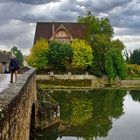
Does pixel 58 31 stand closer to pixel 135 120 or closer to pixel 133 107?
pixel 133 107

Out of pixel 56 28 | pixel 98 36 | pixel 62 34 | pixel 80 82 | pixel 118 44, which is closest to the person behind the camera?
pixel 80 82

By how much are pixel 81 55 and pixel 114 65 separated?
7.63 m

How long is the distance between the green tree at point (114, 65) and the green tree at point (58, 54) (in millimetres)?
8109

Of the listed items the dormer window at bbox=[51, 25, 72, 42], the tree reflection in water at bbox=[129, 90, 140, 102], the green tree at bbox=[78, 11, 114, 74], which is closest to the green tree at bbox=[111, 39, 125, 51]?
the green tree at bbox=[78, 11, 114, 74]

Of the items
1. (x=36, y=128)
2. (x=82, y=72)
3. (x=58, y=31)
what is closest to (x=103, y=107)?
(x=36, y=128)

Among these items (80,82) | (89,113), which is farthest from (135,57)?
(89,113)

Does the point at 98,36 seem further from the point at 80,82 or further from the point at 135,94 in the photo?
the point at 135,94

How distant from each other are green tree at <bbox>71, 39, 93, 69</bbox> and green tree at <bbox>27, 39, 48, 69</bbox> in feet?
18.9

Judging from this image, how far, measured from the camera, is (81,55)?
86000mm

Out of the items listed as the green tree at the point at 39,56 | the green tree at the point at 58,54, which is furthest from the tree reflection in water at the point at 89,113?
the green tree at the point at 39,56

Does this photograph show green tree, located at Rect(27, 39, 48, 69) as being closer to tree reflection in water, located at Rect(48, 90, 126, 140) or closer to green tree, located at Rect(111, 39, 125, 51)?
tree reflection in water, located at Rect(48, 90, 126, 140)

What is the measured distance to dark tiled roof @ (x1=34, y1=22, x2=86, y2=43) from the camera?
93.7m

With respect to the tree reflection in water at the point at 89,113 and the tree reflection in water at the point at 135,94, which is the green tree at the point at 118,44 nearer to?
the tree reflection in water at the point at 135,94

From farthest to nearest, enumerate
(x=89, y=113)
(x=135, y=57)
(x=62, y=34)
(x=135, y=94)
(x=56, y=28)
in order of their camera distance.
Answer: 1. (x=135, y=57)
2. (x=56, y=28)
3. (x=62, y=34)
4. (x=135, y=94)
5. (x=89, y=113)
